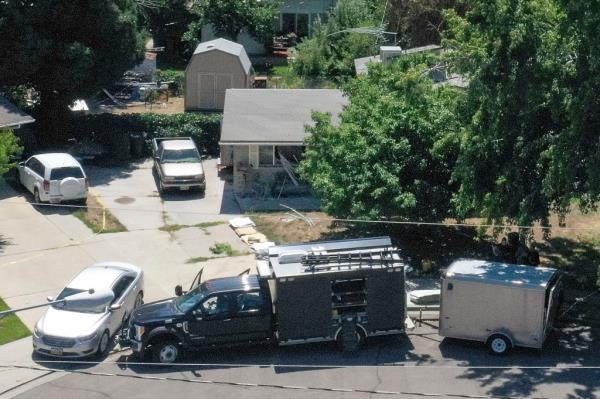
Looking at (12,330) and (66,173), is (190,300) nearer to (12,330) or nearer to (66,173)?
(12,330)

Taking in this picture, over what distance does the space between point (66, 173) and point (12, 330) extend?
31.9 feet

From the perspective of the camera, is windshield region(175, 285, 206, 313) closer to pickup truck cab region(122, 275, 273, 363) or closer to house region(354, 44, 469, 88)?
pickup truck cab region(122, 275, 273, 363)

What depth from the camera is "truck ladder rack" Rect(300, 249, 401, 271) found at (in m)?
22.0

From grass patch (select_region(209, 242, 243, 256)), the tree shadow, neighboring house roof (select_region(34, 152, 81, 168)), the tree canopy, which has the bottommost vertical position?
the tree shadow

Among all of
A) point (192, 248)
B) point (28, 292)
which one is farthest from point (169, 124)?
point (28, 292)

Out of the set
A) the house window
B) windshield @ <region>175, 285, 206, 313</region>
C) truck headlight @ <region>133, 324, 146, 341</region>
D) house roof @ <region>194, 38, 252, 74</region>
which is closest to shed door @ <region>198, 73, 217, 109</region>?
house roof @ <region>194, 38, 252, 74</region>

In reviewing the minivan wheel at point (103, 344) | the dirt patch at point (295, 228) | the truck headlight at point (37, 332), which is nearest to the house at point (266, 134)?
the dirt patch at point (295, 228)

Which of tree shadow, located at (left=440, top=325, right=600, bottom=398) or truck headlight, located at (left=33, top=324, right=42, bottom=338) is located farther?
truck headlight, located at (left=33, top=324, right=42, bottom=338)

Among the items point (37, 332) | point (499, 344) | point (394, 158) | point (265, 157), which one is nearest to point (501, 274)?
point (499, 344)

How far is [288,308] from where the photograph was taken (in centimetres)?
2189

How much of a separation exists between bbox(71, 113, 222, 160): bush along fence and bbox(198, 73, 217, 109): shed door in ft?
18.4

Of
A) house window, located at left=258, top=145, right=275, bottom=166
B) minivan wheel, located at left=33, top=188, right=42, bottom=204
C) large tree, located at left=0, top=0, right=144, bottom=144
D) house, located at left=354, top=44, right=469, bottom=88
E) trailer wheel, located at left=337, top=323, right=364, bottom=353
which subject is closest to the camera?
trailer wheel, located at left=337, top=323, right=364, bottom=353

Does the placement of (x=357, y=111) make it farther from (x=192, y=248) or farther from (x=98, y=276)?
(x=98, y=276)

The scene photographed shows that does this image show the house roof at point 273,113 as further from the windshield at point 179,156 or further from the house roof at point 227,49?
the house roof at point 227,49
